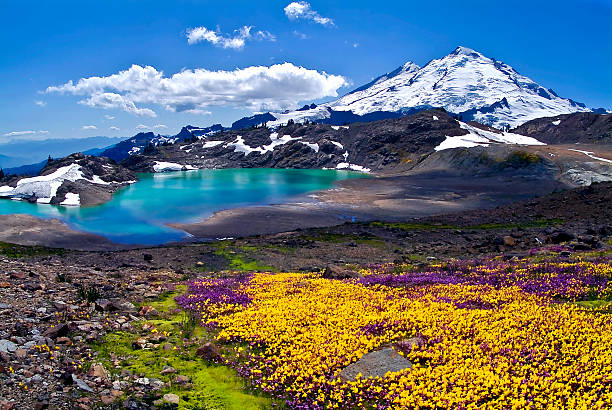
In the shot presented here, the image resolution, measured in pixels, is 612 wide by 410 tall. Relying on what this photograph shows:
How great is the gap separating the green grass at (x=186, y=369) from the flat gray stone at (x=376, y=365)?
2821 millimetres

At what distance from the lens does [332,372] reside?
14102mm

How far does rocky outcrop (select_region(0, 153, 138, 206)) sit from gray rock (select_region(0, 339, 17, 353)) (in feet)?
413

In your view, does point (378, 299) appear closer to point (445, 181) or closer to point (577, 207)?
point (577, 207)

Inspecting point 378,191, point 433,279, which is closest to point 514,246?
point 433,279

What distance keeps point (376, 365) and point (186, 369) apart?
681 cm

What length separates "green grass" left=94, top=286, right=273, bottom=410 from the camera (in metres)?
13.0

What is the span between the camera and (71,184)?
136m

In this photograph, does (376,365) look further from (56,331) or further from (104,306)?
(104,306)

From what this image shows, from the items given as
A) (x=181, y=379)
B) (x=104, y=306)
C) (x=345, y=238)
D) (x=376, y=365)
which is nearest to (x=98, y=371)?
(x=181, y=379)

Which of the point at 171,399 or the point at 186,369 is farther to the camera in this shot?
the point at 186,369

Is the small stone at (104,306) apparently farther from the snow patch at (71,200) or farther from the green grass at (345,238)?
the snow patch at (71,200)

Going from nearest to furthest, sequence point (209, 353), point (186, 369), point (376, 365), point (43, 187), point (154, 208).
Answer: point (376, 365) < point (186, 369) < point (209, 353) < point (154, 208) < point (43, 187)

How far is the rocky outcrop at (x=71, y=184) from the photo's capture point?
132 metres

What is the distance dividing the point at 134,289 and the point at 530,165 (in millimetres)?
156272
